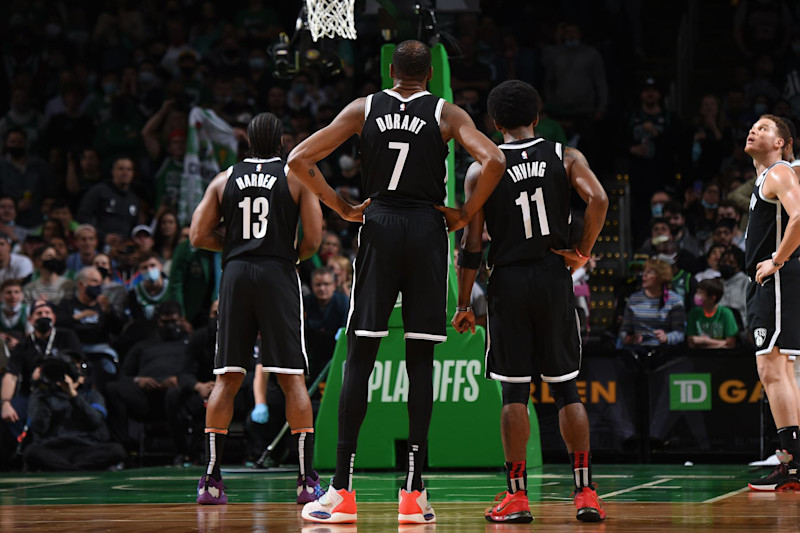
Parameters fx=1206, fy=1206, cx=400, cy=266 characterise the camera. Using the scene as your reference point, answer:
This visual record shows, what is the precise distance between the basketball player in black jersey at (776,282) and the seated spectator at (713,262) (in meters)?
5.14

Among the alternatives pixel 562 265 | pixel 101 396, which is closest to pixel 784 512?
pixel 562 265

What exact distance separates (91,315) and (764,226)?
8.14 m

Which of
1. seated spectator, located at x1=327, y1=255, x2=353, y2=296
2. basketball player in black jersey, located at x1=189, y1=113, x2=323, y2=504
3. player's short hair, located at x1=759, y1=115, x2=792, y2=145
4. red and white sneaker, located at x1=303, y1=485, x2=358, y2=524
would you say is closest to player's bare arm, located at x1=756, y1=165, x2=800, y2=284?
player's short hair, located at x1=759, y1=115, x2=792, y2=145

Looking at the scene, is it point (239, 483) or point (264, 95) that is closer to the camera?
point (239, 483)

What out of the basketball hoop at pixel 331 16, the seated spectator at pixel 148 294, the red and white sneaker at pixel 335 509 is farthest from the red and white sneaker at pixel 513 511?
the seated spectator at pixel 148 294

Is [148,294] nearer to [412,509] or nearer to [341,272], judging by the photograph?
[341,272]

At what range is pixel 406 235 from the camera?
6.34 metres

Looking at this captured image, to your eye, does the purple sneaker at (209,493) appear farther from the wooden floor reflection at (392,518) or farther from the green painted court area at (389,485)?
the green painted court area at (389,485)

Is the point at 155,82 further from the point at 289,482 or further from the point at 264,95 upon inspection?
the point at 289,482

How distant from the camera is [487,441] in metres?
10.8

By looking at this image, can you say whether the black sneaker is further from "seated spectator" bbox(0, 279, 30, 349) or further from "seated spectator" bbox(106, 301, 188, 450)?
"seated spectator" bbox(0, 279, 30, 349)

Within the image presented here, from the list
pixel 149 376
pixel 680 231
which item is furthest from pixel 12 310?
pixel 680 231

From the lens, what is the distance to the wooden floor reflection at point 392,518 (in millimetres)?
5930

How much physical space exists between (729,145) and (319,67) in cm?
627
